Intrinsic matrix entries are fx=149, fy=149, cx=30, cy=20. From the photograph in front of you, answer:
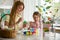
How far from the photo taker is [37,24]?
1.49 meters

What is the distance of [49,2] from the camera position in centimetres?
192

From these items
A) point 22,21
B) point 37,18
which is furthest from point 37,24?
point 22,21

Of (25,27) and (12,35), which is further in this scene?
(25,27)

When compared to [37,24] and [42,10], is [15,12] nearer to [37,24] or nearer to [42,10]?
[37,24]

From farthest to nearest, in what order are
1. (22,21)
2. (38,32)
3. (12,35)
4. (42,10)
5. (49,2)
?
(49,2), (42,10), (22,21), (38,32), (12,35)

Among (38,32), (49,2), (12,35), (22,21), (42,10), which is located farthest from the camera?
(49,2)

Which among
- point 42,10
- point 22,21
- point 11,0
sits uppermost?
point 11,0

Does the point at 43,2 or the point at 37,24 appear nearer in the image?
the point at 37,24

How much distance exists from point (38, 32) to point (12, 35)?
271mm

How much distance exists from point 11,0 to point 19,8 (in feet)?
1.28

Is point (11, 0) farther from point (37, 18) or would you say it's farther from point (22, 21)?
point (37, 18)

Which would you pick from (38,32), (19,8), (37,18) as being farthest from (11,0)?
(38,32)

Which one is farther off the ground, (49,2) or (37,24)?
(49,2)

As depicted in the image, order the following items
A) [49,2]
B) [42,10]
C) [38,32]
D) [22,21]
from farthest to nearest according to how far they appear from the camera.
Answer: [49,2], [42,10], [22,21], [38,32]
